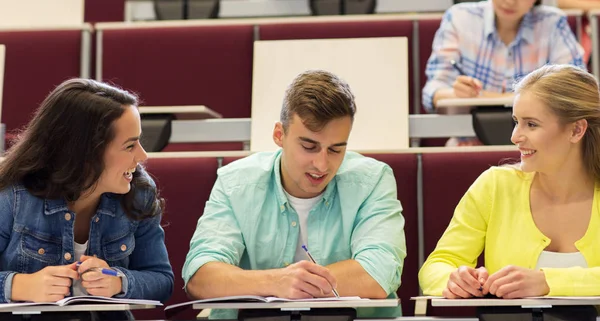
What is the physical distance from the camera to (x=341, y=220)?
165 cm

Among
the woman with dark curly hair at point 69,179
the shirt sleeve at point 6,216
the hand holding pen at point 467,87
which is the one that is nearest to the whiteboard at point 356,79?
the hand holding pen at point 467,87

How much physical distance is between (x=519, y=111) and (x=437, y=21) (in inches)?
42.1

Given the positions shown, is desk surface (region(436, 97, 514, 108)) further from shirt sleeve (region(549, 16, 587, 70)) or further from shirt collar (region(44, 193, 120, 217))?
shirt collar (region(44, 193, 120, 217))

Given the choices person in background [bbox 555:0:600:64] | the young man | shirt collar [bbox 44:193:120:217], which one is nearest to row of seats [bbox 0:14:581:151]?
person in background [bbox 555:0:600:64]

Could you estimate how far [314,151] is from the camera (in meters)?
1.57

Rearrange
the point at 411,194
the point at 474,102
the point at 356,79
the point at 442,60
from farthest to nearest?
the point at 442,60, the point at 356,79, the point at 474,102, the point at 411,194

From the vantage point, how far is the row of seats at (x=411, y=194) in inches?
71.1

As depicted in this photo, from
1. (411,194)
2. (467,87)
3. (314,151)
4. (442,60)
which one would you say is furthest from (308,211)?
(442,60)

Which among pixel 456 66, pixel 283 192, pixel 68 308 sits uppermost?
pixel 456 66

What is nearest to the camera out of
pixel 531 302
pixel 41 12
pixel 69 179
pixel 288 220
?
pixel 531 302

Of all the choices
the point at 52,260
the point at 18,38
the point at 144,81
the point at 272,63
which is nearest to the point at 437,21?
the point at 272,63

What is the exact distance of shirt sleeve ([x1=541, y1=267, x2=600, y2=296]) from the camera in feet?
4.50

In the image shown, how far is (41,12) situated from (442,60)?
48.7 inches

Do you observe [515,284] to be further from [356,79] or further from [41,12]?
[41,12]
